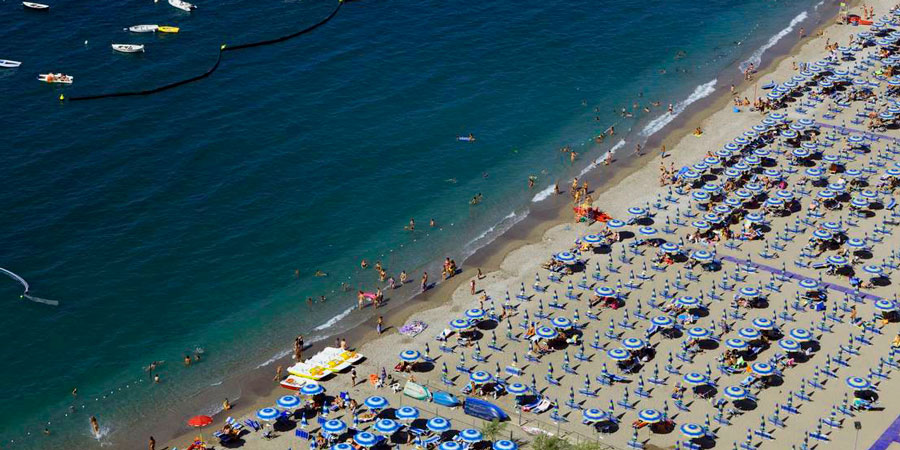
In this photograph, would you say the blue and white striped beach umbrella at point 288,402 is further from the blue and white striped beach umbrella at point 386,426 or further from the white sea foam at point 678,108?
the white sea foam at point 678,108

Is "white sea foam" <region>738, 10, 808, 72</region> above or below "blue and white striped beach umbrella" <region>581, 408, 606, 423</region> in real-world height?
above

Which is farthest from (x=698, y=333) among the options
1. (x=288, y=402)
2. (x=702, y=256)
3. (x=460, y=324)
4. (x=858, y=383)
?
(x=288, y=402)

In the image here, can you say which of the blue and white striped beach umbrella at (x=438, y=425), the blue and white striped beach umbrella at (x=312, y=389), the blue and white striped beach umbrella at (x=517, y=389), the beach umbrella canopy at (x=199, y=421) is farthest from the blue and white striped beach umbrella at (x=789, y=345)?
the beach umbrella canopy at (x=199, y=421)

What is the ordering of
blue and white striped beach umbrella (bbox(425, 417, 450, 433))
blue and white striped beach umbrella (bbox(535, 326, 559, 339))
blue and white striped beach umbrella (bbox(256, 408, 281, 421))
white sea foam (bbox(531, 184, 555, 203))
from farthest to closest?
white sea foam (bbox(531, 184, 555, 203)) < blue and white striped beach umbrella (bbox(535, 326, 559, 339)) < blue and white striped beach umbrella (bbox(256, 408, 281, 421)) < blue and white striped beach umbrella (bbox(425, 417, 450, 433))

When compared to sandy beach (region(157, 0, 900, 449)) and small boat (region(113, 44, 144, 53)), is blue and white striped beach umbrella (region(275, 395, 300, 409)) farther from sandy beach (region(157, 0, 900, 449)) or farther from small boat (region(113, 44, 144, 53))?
small boat (region(113, 44, 144, 53))

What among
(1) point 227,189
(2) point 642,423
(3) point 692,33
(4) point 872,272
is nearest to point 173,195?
(1) point 227,189

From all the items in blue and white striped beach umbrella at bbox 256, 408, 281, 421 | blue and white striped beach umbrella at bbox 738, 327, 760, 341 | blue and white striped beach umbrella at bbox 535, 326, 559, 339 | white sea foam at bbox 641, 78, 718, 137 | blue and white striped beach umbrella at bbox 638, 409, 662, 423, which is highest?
white sea foam at bbox 641, 78, 718, 137

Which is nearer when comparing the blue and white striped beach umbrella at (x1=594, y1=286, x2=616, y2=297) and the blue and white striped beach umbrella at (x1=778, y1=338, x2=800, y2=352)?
the blue and white striped beach umbrella at (x1=778, y1=338, x2=800, y2=352)

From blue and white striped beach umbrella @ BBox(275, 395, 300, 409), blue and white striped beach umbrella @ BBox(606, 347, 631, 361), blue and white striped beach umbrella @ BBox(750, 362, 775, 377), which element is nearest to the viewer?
blue and white striped beach umbrella @ BBox(275, 395, 300, 409)

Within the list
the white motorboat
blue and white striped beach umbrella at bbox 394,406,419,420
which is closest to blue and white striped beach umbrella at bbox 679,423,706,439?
blue and white striped beach umbrella at bbox 394,406,419,420
